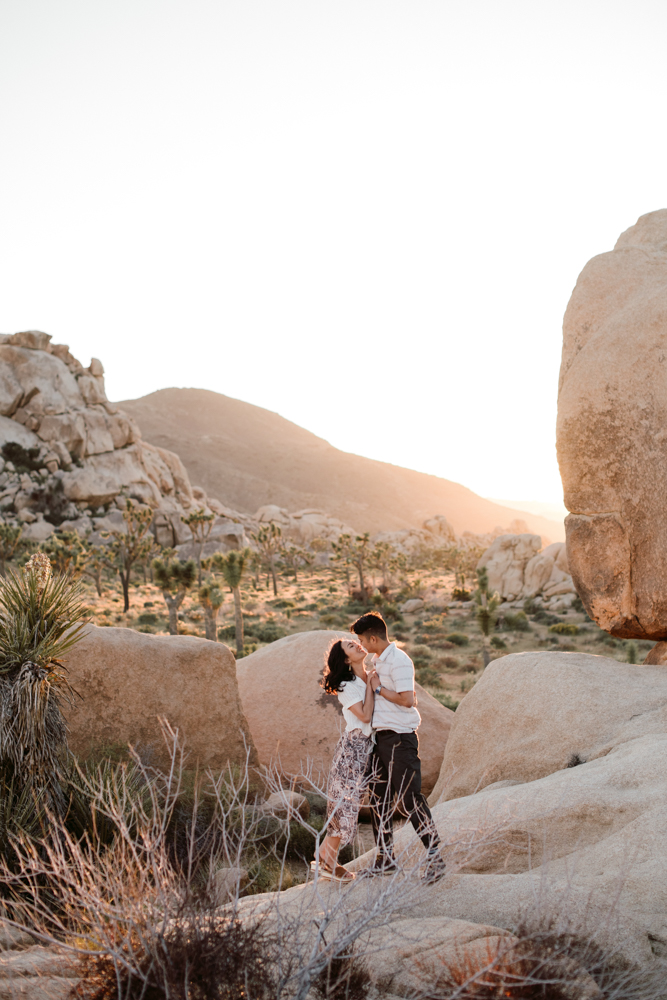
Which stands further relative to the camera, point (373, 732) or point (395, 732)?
point (373, 732)

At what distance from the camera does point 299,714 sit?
10.0 metres

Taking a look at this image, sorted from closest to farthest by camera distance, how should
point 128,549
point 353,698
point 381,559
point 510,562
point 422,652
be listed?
1. point 353,698
2. point 422,652
3. point 128,549
4. point 510,562
5. point 381,559

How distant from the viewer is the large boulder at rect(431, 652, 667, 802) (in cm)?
696

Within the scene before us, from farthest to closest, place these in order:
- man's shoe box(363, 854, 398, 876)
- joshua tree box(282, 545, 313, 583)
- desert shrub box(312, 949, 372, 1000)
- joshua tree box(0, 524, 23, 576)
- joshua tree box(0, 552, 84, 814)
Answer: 1. joshua tree box(282, 545, 313, 583)
2. joshua tree box(0, 524, 23, 576)
3. joshua tree box(0, 552, 84, 814)
4. man's shoe box(363, 854, 398, 876)
5. desert shrub box(312, 949, 372, 1000)

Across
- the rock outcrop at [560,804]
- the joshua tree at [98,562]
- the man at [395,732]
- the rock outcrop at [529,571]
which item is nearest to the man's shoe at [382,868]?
the rock outcrop at [560,804]

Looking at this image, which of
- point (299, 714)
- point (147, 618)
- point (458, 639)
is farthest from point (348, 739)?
point (147, 618)

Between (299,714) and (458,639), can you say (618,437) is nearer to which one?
(299,714)

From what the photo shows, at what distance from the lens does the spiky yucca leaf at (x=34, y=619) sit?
5918mm

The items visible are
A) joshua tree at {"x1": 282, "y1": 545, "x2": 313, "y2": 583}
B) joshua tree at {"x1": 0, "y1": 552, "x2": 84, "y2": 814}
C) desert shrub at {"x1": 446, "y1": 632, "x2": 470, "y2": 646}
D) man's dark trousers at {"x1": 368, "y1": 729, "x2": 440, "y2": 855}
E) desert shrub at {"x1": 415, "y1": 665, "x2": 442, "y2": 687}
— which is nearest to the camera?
man's dark trousers at {"x1": 368, "y1": 729, "x2": 440, "y2": 855}

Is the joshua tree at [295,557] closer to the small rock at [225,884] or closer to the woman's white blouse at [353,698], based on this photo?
the small rock at [225,884]

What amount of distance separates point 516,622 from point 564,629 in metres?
2.71

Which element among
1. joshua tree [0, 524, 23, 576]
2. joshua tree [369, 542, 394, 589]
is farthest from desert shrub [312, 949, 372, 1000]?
joshua tree [369, 542, 394, 589]

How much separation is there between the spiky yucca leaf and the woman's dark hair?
2528 millimetres

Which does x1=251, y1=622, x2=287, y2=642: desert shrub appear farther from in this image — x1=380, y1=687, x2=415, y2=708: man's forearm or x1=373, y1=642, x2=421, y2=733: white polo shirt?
x1=380, y1=687, x2=415, y2=708: man's forearm
